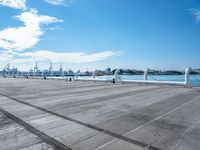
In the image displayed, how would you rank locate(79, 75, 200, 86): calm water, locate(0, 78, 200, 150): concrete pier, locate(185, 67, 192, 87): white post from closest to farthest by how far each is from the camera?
locate(0, 78, 200, 150): concrete pier → locate(185, 67, 192, 87): white post → locate(79, 75, 200, 86): calm water

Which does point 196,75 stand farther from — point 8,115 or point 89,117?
point 8,115

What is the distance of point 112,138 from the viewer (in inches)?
93.8

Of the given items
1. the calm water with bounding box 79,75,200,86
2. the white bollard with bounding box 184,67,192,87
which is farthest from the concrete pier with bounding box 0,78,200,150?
the calm water with bounding box 79,75,200,86

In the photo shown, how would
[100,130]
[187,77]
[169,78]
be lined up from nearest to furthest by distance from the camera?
[100,130] < [187,77] < [169,78]

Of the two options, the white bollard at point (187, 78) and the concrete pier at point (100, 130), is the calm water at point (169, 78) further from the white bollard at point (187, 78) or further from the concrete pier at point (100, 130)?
the concrete pier at point (100, 130)

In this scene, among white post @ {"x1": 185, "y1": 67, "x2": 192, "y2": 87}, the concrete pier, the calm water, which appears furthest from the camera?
the calm water

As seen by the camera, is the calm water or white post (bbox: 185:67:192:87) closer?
white post (bbox: 185:67:192:87)

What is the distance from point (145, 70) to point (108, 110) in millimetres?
8773

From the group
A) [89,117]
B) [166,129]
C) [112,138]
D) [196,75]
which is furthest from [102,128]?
[196,75]

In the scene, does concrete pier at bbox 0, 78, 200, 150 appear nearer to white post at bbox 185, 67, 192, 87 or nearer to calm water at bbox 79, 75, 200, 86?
white post at bbox 185, 67, 192, 87

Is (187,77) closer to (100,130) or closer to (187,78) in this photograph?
(187,78)

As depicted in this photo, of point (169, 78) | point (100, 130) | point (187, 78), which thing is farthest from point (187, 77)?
point (100, 130)

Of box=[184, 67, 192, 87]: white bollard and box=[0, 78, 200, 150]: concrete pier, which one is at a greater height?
box=[184, 67, 192, 87]: white bollard

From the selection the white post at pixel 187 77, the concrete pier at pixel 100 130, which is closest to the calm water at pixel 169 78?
the white post at pixel 187 77
